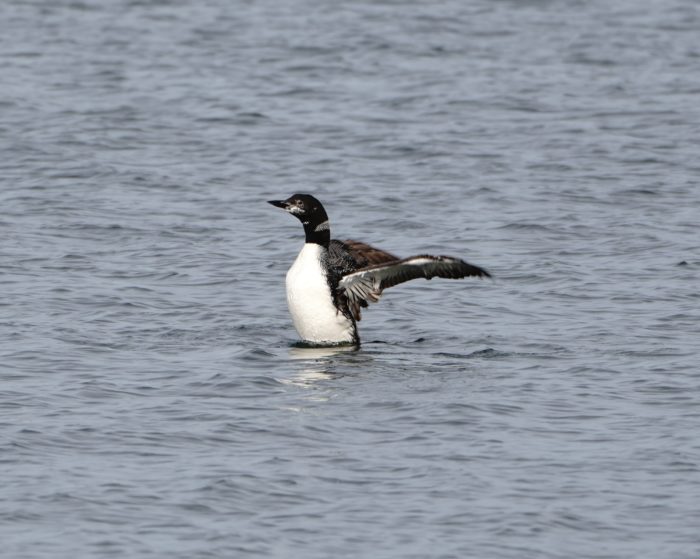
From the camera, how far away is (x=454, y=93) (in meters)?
26.6

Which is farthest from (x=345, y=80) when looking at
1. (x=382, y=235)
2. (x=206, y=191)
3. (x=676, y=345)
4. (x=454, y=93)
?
(x=676, y=345)

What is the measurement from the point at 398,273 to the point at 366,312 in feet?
7.62

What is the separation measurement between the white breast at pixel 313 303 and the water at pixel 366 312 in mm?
321

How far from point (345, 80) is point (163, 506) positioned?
19354 mm

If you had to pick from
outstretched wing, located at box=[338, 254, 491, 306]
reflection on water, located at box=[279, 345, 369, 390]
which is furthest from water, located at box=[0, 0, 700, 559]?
outstretched wing, located at box=[338, 254, 491, 306]

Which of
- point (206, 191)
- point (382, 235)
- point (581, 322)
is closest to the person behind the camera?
point (581, 322)

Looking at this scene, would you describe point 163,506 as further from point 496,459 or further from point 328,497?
point 496,459

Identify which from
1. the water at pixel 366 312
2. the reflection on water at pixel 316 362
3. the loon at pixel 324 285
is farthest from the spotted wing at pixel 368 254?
the reflection on water at pixel 316 362

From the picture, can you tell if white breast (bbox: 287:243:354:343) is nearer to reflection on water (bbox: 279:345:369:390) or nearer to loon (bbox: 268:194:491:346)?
loon (bbox: 268:194:491:346)

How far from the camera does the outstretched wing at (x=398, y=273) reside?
12.4 m

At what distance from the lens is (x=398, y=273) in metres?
13.0

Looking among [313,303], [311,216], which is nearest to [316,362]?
[313,303]

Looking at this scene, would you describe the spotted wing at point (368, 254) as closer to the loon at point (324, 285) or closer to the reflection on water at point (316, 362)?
the loon at point (324, 285)

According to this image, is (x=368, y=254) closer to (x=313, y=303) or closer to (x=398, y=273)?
(x=313, y=303)
